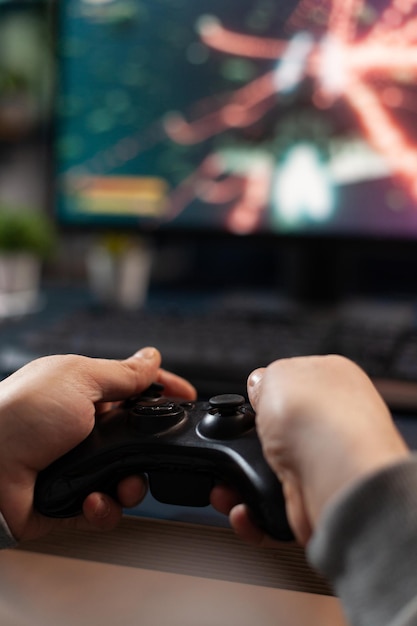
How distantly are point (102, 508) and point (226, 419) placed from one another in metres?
0.08

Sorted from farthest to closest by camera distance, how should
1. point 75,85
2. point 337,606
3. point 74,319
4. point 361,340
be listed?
1. point 75,85
2. point 74,319
3. point 361,340
4. point 337,606

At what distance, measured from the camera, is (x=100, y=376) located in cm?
39

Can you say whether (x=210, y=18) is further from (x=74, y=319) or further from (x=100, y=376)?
(x=100, y=376)

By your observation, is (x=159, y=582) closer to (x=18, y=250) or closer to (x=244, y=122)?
(x=244, y=122)

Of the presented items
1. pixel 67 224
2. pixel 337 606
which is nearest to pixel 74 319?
pixel 67 224

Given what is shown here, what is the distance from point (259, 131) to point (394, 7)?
185 mm

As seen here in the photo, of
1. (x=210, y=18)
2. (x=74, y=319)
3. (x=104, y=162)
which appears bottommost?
(x=74, y=319)

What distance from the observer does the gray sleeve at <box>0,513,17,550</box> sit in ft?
1.15

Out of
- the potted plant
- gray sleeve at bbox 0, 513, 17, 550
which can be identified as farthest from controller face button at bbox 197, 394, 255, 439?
the potted plant

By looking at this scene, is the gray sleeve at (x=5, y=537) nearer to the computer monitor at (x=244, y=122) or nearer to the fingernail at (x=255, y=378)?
the fingernail at (x=255, y=378)

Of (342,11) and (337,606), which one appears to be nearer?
(337,606)

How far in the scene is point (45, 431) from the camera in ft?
1.17

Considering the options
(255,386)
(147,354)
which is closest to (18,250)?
(147,354)

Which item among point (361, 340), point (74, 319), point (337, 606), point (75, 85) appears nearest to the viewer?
point (337, 606)
